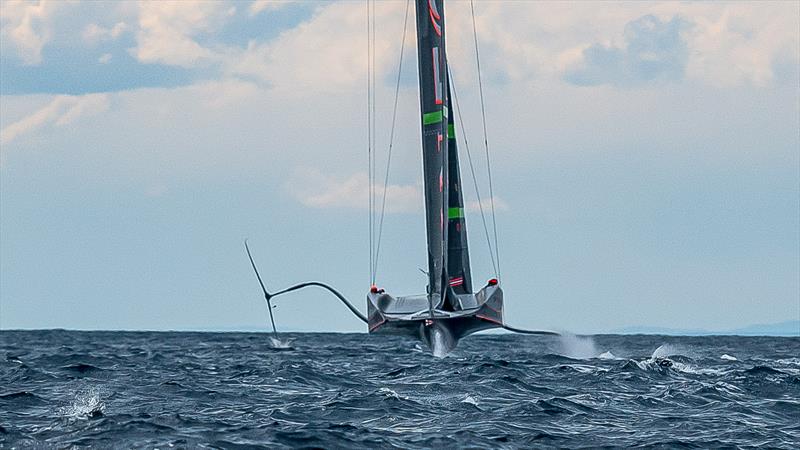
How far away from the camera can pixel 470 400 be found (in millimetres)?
23344

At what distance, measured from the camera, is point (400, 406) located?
72.9ft

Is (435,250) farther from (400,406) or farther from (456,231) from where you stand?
(400,406)

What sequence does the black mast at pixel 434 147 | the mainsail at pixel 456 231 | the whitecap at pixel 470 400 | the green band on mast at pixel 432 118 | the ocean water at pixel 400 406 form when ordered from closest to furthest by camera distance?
the ocean water at pixel 400 406 < the whitecap at pixel 470 400 < the black mast at pixel 434 147 < the green band on mast at pixel 432 118 < the mainsail at pixel 456 231

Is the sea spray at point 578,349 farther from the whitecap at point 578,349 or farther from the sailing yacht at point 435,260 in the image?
the sailing yacht at point 435,260

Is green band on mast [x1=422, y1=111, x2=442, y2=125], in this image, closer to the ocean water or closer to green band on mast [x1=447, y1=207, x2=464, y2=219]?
green band on mast [x1=447, y1=207, x2=464, y2=219]

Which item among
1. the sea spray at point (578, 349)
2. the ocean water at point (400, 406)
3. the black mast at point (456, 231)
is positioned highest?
the black mast at point (456, 231)

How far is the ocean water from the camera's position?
1809 centimetres

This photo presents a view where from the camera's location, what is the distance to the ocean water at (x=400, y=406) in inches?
712

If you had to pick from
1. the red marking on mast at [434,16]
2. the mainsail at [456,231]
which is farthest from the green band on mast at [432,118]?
the mainsail at [456,231]

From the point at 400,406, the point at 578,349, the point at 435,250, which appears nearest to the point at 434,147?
the point at 435,250

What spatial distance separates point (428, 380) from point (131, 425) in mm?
10654

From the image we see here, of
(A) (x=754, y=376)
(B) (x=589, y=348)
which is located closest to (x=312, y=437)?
(A) (x=754, y=376)

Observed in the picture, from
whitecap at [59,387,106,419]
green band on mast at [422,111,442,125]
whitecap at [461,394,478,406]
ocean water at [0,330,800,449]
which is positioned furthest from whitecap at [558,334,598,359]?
whitecap at [59,387,106,419]

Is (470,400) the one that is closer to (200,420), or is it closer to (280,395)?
(280,395)
